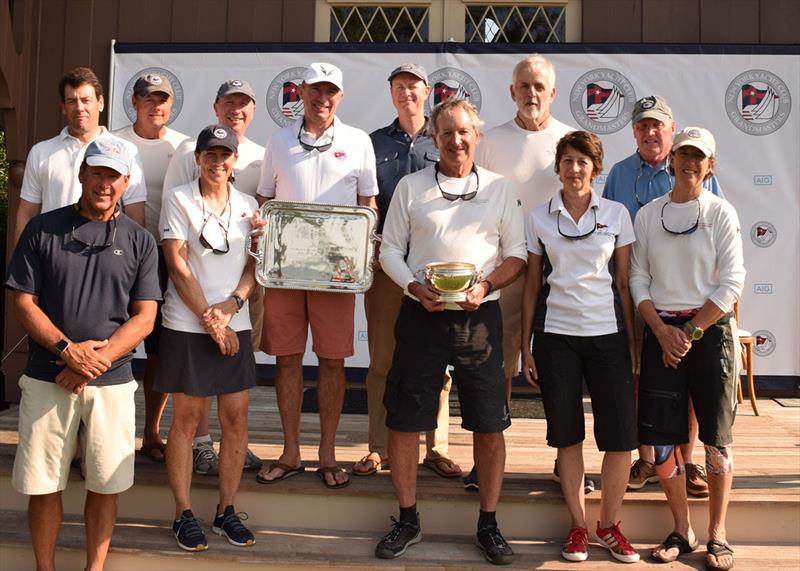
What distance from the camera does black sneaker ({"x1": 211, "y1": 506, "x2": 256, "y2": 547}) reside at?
3057mm

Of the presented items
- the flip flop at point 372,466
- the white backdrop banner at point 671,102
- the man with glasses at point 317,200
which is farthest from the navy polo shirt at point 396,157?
the white backdrop banner at point 671,102

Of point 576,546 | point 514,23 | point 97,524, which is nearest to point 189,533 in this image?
point 97,524

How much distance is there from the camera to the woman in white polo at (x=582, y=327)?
9.61 ft

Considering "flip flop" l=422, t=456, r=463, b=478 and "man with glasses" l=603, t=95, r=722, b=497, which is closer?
"man with glasses" l=603, t=95, r=722, b=497

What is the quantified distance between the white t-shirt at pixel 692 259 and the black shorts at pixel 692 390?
10 centimetres

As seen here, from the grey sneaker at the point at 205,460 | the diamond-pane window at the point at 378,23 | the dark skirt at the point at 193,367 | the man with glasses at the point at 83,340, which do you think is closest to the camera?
the man with glasses at the point at 83,340

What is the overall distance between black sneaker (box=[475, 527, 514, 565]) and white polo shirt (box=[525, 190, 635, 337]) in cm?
82

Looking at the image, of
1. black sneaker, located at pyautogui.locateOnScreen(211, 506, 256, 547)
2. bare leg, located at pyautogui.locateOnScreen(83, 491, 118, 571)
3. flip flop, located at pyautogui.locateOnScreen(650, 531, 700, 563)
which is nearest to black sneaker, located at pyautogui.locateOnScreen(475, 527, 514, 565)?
flip flop, located at pyautogui.locateOnScreen(650, 531, 700, 563)

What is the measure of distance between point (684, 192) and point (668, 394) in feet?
2.55

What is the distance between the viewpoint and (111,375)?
2.80 metres

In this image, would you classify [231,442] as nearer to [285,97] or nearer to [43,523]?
[43,523]

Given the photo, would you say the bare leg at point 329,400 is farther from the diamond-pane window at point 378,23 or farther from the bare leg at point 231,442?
the diamond-pane window at point 378,23

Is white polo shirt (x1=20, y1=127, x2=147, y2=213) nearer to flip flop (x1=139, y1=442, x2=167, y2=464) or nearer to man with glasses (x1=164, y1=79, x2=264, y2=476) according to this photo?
man with glasses (x1=164, y1=79, x2=264, y2=476)

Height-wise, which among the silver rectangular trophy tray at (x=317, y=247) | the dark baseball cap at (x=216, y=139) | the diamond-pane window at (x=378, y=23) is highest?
the diamond-pane window at (x=378, y=23)
